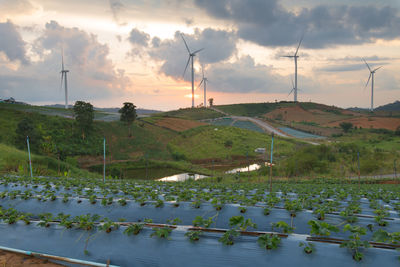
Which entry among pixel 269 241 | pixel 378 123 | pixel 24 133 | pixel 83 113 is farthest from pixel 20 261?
pixel 378 123

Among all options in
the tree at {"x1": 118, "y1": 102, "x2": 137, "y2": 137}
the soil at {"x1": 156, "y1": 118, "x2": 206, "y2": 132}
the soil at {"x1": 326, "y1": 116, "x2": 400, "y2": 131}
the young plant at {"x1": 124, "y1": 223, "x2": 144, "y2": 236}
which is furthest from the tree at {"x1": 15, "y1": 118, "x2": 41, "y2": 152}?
the soil at {"x1": 326, "y1": 116, "x2": 400, "y2": 131}

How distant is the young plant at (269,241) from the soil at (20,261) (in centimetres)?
Result: 450

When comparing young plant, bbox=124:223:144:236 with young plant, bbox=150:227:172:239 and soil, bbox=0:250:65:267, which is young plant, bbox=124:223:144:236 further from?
soil, bbox=0:250:65:267

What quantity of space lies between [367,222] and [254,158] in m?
39.5

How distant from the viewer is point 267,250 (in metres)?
5.02

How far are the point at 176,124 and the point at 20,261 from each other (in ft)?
188

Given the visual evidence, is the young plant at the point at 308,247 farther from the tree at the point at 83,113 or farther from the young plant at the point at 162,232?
the tree at the point at 83,113

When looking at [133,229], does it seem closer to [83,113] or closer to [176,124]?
[83,113]

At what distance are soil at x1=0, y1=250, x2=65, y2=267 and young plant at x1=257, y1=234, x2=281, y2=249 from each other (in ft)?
14.8

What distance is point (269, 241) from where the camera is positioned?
16.5 feet

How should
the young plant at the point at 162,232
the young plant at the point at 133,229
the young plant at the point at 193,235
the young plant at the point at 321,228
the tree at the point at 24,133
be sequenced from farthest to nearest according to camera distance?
1. the tree at the point at 24,133
2. the young plant at the point at 133,229
3. the young plant at the point at 162,232
4. the young plant at the point at 193,235
5. the young plant at the point at 321,228

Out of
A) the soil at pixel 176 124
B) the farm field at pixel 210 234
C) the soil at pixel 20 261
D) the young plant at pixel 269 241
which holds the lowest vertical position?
the soil at pixel 20 261

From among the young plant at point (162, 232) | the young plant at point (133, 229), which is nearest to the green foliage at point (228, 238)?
the young plant at point (162, 232)

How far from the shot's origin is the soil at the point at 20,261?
6230 millimetres
